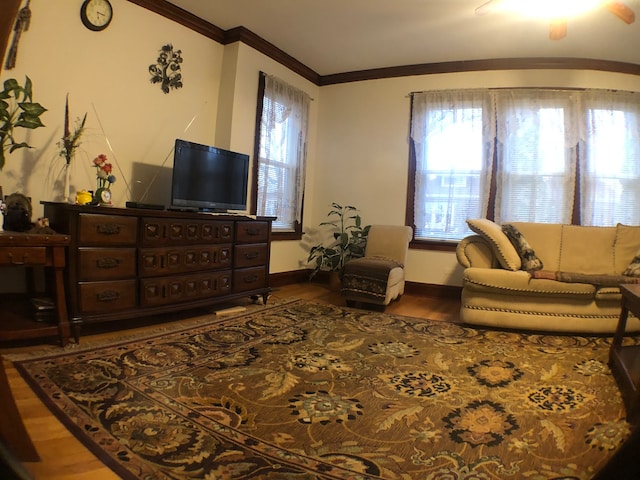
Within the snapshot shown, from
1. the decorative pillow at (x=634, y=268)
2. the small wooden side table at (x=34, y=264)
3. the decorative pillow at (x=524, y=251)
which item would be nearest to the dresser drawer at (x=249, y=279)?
the small wooden side table at (x=34, y=264)

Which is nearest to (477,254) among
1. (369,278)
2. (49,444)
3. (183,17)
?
(369,278)

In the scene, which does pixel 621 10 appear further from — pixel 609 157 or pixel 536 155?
pixel 609 157

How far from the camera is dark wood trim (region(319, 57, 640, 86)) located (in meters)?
4.14

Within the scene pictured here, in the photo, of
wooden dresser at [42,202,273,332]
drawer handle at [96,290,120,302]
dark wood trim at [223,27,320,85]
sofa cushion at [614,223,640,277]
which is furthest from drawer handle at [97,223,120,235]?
sofa cushion at [614,223,640,277]

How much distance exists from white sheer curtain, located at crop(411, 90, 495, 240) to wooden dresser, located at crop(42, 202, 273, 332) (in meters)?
2.30

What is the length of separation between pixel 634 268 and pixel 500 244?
3.63 ft

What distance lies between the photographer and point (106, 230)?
2396 millimetres

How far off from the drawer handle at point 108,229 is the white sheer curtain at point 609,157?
4.54m

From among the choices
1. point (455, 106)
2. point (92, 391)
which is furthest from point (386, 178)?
point (92, 391)

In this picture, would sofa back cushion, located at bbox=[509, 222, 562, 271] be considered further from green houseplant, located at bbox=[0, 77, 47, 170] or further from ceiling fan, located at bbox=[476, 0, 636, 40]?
green houseplant, located at bbox=[0, 77, 47, 170]

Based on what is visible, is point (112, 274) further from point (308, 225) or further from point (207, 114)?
point (308, 225)

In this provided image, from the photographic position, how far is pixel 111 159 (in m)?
3.10

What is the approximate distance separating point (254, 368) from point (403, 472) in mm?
1048

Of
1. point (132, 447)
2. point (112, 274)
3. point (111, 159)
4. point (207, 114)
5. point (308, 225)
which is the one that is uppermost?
point (207, 114)
